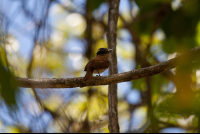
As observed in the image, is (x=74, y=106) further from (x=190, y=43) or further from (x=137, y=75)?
(x=190, y=43)

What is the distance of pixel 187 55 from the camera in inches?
77.9

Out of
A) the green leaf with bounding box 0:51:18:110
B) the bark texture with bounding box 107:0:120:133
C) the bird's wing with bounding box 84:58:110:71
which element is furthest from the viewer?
the bird's wing with bounding box 84:58:110:71

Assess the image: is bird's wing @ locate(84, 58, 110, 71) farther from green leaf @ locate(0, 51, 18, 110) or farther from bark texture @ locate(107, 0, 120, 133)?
green leaf @ locate(0, 51, 18, 110)

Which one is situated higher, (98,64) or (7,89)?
(98,64)

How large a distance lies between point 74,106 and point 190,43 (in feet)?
10.8

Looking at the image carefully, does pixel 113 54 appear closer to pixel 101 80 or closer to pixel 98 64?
pixel 98 64

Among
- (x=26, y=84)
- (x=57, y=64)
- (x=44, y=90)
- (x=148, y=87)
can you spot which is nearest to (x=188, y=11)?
(x=44, y=90)

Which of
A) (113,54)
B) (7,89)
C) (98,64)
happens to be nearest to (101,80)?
(98,64)

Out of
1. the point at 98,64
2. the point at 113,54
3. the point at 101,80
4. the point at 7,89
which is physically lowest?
the point at 7,89

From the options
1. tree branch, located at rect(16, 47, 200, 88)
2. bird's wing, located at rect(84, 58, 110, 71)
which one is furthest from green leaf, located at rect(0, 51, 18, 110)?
bird's wing, located at rect(84, 58, 110, 71)

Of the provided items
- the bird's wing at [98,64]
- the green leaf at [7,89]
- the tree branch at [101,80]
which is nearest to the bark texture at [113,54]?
the bird's wing at [98,64]

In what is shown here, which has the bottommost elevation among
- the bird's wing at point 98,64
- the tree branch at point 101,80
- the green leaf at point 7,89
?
the green leaf at point 7,89

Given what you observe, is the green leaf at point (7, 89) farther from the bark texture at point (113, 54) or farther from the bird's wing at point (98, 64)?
the bird's wing at point (98, 64)

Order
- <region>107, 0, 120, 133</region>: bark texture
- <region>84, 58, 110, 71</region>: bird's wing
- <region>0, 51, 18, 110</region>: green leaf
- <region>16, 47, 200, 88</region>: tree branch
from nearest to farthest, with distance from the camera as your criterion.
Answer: <region>0, 51, 18, 110</region>: green leaf < <region>16, 47, 200, 88</region>: tree branch < <region>107, 0, 120, 133</region>: bark texture < <region>84, 58, 110, 71</region>: bird's wing
